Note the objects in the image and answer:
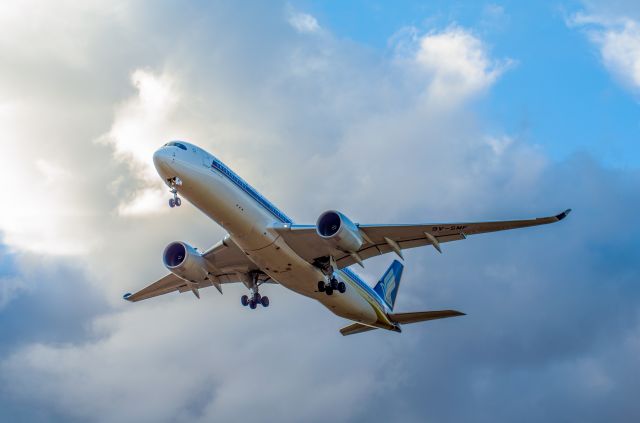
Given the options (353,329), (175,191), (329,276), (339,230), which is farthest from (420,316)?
(175,191)

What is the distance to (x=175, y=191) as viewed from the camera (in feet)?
106

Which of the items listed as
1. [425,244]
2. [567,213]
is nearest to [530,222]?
[567,213]

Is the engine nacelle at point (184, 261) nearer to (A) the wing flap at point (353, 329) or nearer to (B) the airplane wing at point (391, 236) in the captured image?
(B) the airplane wing at point (391, 236)

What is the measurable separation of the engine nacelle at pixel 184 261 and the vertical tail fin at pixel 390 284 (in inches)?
489

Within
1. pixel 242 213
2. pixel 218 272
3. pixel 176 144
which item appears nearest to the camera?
pixel 176 144

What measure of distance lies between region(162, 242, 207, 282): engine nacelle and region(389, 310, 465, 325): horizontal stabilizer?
423 inches

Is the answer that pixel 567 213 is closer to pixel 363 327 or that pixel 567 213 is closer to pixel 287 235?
pixel 287 235

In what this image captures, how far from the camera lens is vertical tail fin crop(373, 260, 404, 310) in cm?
4791

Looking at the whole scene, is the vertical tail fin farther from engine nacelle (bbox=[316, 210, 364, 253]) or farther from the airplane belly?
engine nacelle (bbox=[316, 210, 364, 253])

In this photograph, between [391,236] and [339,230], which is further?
[391,236]

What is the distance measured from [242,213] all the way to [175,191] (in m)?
3.00

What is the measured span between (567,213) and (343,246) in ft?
30.8

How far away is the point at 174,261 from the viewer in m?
39.4

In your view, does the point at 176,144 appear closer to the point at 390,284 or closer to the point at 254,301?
the point at 254,301
